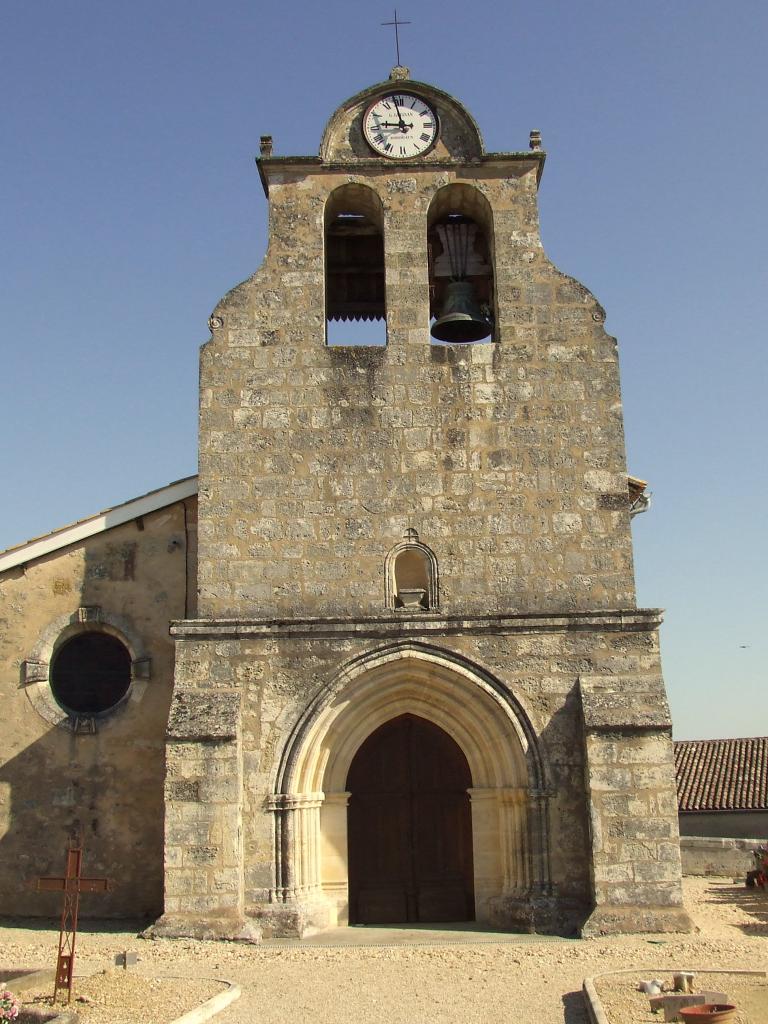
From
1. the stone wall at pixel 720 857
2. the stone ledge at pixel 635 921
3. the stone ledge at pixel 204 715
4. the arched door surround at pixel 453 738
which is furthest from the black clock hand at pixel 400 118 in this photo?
the stone wall at pixel 720 857

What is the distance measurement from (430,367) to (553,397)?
1.32m

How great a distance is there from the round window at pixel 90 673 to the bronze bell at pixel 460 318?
5058 millimetres

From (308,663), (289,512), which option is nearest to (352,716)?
(308,663)

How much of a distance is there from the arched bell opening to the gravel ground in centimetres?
628

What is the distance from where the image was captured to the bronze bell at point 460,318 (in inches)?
458

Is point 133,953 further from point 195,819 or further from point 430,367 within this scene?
point 430,367

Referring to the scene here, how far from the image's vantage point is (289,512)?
10781 mm

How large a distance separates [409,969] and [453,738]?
8.88ft

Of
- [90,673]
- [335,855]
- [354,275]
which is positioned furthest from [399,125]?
[335,855]

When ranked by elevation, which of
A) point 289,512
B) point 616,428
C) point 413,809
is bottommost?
point 413,809

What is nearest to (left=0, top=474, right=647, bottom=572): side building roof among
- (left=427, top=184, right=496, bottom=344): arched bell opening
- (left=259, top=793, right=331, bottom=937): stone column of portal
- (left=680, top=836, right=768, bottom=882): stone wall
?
(left=427, top=184, right=496, bottom=344): arched bell opening

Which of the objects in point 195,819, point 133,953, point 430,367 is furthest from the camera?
point 430,367

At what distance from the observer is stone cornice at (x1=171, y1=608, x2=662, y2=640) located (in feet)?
33.9

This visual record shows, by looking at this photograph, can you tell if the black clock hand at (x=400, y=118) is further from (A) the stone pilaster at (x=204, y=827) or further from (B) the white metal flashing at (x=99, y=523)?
(A) the stone pilaster at (x=204, y=827)
